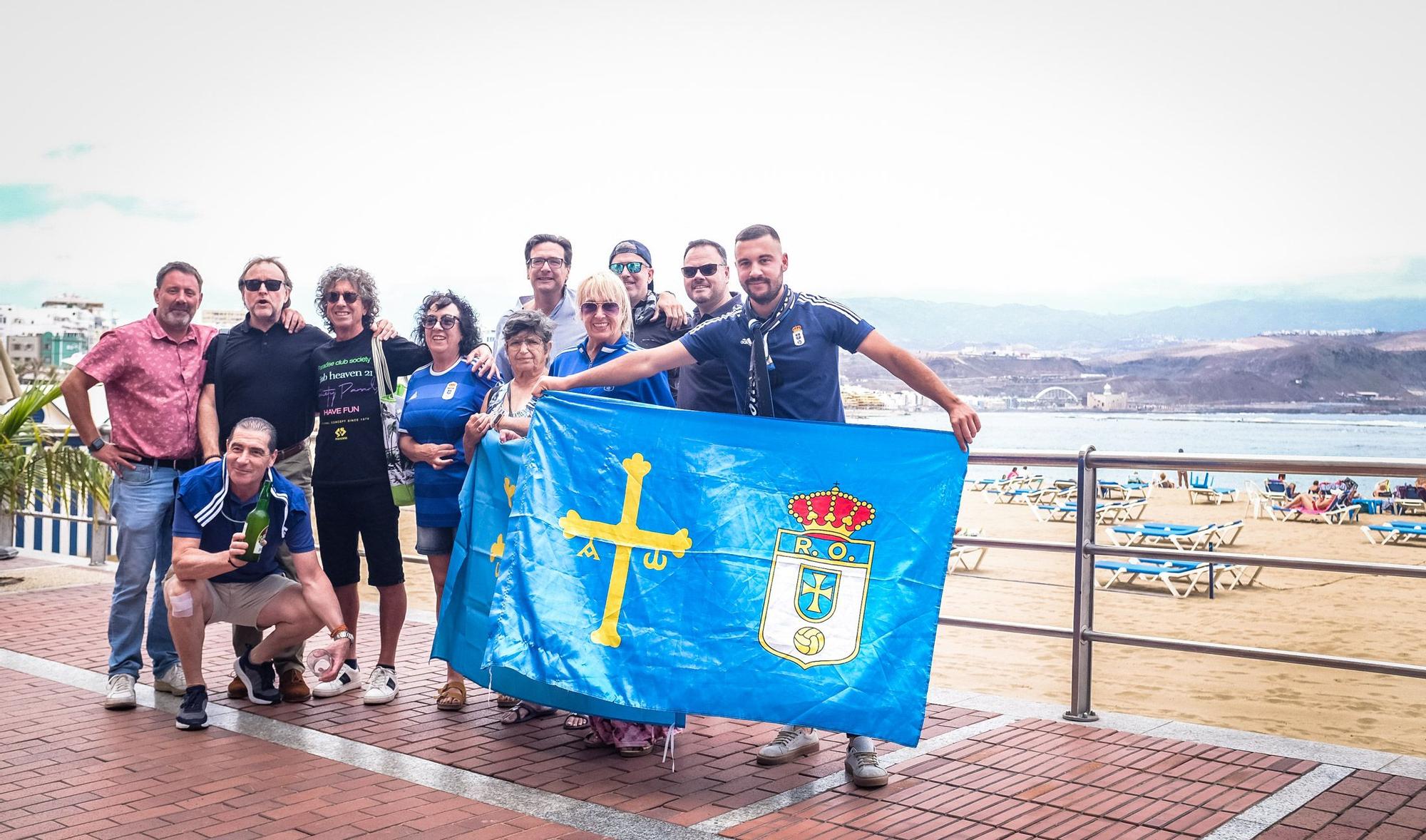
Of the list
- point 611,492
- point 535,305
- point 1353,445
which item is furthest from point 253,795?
point 1353,445

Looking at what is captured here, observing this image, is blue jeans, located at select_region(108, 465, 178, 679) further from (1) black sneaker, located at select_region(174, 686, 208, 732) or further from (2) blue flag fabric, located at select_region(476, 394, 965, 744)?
(2) blue flag fabric, located at select_region(476, 394, 965, 744)

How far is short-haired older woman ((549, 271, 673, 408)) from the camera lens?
5.11 metres

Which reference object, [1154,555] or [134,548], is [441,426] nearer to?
[134,548]

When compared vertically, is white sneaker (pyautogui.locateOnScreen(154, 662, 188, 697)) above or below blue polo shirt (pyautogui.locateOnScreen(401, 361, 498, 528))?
below

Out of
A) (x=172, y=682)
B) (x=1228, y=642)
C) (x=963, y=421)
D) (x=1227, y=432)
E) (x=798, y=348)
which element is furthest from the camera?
(x=1227, y=432)

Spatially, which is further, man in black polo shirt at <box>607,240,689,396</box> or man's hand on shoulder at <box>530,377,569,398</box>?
man in black polo shirt at <box>607,240,689,396</box>

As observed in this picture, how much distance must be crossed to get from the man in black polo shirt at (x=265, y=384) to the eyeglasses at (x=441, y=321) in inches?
29.6

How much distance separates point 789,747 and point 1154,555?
1749 millimetres

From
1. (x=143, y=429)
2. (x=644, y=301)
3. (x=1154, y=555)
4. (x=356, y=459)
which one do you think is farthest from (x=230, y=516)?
(x=1154, y=555)

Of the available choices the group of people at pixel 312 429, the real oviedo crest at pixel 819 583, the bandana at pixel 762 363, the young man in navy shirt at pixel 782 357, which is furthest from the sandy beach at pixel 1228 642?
the group of people at pixel 312 429

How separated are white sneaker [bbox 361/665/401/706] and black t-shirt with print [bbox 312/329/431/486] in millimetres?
987

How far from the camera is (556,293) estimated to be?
620cm

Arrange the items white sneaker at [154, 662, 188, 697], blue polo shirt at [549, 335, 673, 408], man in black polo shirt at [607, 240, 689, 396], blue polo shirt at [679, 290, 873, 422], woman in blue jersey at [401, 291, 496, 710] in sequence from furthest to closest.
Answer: man in black polo shirt at [607, 240, 689, 396], white sneaker at [154, 662, 188, 697], woman in blue jersey at [401, 291, 496, 710], blue polo shirt at [549, 335, 673, 408], blue polo shirt at [679, 290, 873, 422]

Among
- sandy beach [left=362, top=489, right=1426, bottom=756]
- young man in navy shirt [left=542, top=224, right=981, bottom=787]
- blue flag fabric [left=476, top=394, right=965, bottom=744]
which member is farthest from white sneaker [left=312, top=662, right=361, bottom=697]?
sandy beach [left=362, top=489, right=1426, bottom=756]
